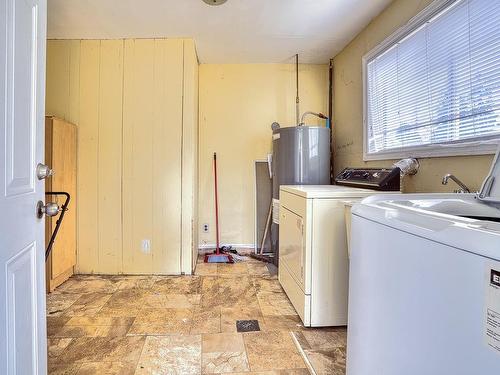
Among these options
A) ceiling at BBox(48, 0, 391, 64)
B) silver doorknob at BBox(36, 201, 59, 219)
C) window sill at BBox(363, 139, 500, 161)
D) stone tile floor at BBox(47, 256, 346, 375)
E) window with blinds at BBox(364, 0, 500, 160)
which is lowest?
stone tile floor at BBox(47, 256, 346, 375)

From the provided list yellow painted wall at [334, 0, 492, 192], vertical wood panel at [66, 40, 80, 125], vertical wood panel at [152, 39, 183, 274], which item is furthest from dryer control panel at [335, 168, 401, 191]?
vertical wood panel at [66, 40, 80, 125]

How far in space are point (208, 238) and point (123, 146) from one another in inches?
55.6

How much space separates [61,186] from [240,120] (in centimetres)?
197

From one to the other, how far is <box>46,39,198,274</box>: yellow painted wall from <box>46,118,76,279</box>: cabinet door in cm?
8

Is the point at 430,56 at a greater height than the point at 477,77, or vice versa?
the point at 430,56

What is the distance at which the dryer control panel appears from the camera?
1983 millimetres

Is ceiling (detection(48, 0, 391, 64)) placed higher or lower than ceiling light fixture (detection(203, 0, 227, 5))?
higher

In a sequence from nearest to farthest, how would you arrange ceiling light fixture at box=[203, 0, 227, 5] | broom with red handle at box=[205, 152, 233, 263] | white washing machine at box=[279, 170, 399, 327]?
1. white washing machine at box=[279, 170, 399, 327]
2. ceiling light fixture at box=[203, 0, 227, 5]
3. broom with red handle at box=[205, 152, 233, 263]

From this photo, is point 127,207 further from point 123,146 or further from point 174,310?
point 174,310

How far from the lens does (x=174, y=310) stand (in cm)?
218

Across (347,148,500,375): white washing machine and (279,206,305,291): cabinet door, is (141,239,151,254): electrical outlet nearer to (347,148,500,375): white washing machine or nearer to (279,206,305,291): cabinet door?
(279,206,305,291): cabinet door

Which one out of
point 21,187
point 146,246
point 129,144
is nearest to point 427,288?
point 21,187

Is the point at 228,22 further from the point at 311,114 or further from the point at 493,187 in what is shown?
the point at 493,187

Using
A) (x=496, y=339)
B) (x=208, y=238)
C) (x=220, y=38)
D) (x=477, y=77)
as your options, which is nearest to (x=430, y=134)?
(x=477, y=77)
